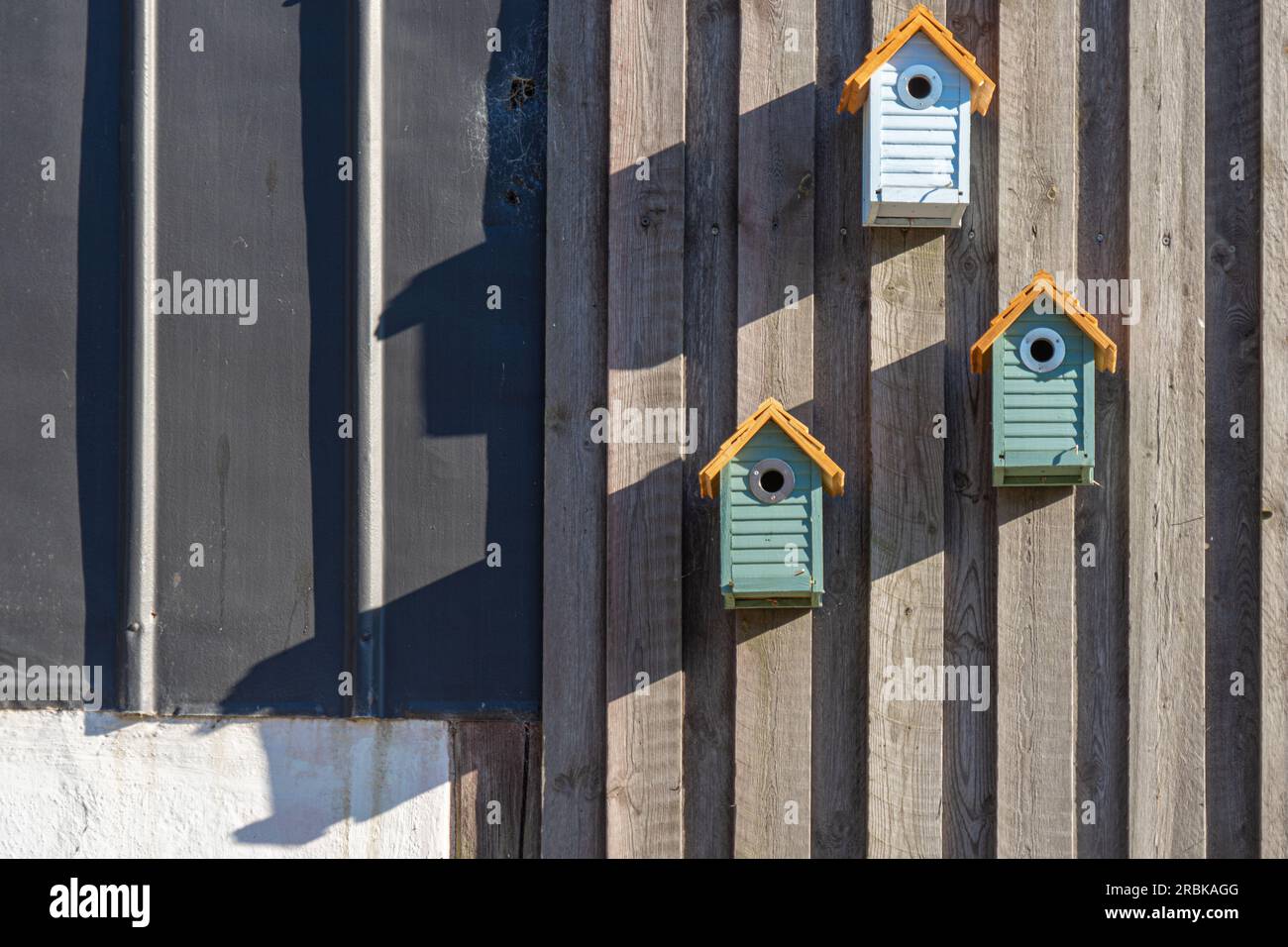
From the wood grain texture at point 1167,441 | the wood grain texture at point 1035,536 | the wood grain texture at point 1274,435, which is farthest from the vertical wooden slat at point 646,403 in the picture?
the wood grain texture at point 1274,435

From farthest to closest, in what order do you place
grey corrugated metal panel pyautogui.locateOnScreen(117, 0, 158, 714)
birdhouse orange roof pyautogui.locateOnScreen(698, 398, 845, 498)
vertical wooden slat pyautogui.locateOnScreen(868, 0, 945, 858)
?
grey corrugated metal panel pyautogui.locateOnScreen(117, 0, 158, 714)
vertical wooden slat pyautogui.locateOnScreen(868, 0, 945, 858)
birdhouse orange roof pyautogui.locateOnScreen(698, 398, 845, 498)

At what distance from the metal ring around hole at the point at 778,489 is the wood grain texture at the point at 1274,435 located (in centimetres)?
130

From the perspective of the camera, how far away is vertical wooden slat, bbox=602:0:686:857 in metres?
2.34

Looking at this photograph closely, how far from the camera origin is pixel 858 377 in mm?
2398

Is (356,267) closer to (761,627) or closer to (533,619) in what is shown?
(533,619)

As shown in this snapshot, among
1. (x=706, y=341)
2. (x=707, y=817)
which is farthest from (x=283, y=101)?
(x=707, y=817)

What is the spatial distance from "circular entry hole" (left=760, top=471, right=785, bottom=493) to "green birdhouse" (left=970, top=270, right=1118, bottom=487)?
1.76 ft

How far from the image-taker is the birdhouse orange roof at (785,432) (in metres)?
2.14

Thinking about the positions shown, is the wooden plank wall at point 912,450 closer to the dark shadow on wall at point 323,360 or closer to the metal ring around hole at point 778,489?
the metal ring around hole at point 778,489

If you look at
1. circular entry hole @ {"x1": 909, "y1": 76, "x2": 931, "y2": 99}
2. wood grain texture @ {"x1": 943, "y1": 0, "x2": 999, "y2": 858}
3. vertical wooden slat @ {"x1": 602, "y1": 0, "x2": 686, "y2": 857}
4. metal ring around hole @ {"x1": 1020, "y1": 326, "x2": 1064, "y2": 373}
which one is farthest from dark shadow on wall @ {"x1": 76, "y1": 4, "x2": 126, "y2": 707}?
metal ring around hole @ {"x1": 1020, "y1": 326, "x2": 1064, "y2": 373}

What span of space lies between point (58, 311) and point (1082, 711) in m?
2.93

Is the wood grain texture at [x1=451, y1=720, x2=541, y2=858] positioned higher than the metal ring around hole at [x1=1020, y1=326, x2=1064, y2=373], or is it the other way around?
the metal ring around hole at [x1=1020, y1=326, x2=1064, y2=373]

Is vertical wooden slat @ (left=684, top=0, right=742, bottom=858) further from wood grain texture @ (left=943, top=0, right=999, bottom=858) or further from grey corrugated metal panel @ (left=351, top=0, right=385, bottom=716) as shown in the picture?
grey corrugated metal panel @ (left=351, top=0, right=385, bottom=716)

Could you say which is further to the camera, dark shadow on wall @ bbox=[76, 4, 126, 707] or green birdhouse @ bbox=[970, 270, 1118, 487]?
dark shadow on wall @ bbox=[76, 4, 126, 707]
